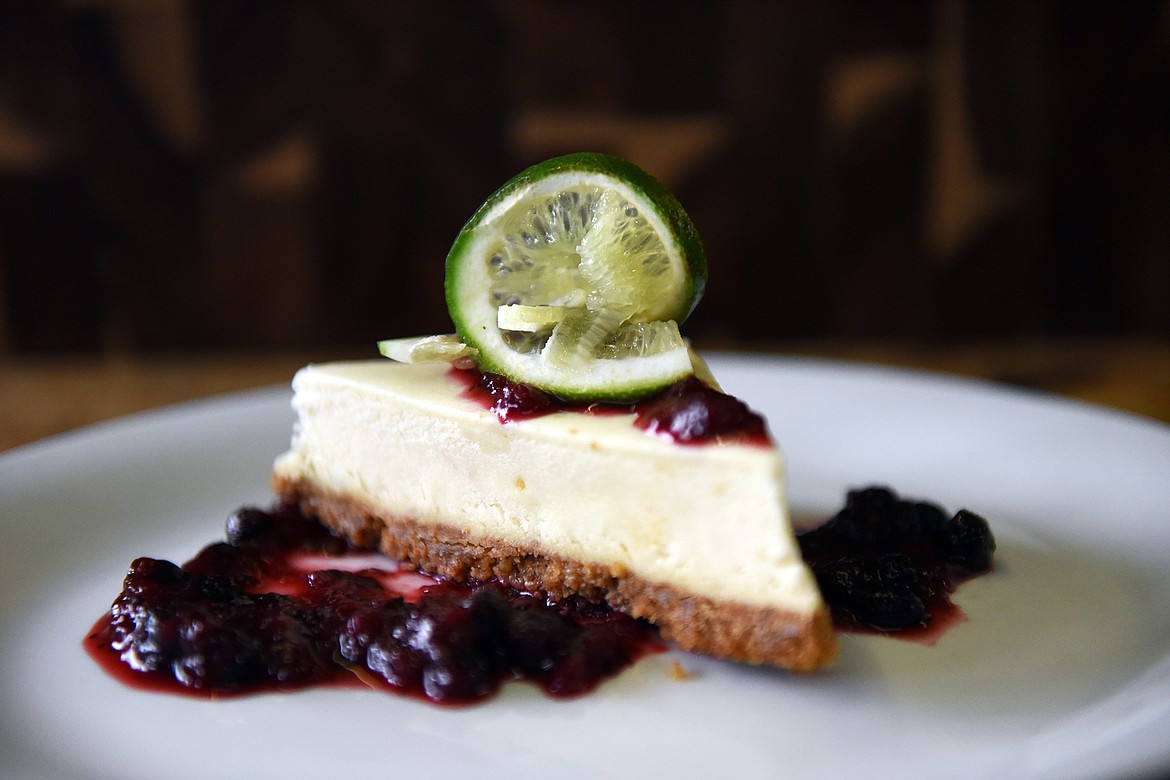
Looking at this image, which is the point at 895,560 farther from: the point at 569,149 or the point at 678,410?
the point at 569,149

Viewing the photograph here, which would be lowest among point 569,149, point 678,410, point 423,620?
point 423,620

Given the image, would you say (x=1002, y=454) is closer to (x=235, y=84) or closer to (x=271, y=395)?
(x=271, y=395)

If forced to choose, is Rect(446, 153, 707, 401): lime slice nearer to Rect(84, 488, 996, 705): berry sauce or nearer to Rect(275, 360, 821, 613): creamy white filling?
Rect(275, 360, 821, 613): creamy white filling

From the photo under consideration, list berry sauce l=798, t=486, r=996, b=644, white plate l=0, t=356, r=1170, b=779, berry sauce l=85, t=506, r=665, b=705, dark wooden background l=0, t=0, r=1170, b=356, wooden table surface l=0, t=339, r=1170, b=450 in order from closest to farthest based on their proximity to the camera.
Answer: white plate l=0, t=356, r=1170, b=779
berry sauce l=85, t=506, r=665, b=705
berry sauce l=798, t=486, r=996, b=644
wooden table surface l=0, t=339, r=1170, b=450
dark wooden background l=0, t=0, r=1170, b=356

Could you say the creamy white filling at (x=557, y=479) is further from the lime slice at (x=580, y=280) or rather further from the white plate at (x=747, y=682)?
the white plate at (x=747, y=682)

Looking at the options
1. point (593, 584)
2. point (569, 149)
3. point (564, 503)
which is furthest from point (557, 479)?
point (569, 149)

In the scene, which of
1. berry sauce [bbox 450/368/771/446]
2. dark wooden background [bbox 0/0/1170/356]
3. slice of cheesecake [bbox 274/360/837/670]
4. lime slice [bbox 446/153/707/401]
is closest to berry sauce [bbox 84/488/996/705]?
slice of cheesecake [bbox 274/360/837/670]
